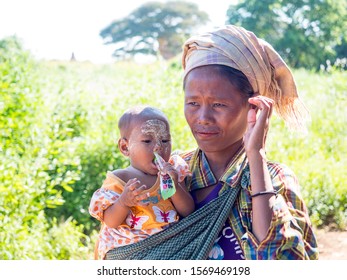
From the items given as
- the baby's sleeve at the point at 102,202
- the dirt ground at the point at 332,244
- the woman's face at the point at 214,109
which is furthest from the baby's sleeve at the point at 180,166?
the dirt ground at the point at 332,244

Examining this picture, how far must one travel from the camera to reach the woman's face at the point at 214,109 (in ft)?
6.44

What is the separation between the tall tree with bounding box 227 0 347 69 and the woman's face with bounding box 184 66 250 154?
84.4 feet

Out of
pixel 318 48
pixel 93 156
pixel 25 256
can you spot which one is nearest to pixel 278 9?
pixel 318 48

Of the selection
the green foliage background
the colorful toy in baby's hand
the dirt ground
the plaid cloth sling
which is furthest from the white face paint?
the dirt ground

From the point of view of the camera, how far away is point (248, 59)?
1990 mm

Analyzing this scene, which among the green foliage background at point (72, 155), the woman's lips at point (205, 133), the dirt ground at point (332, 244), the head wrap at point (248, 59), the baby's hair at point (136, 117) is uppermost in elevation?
the head wrap at point (248, 59)

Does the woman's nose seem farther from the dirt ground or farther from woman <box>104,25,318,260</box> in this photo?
the dirt ground

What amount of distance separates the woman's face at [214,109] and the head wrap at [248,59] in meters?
0.06

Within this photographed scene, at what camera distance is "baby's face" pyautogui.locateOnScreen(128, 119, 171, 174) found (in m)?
2.11

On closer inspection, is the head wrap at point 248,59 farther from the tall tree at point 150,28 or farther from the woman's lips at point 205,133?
the tall tree at point 150,28

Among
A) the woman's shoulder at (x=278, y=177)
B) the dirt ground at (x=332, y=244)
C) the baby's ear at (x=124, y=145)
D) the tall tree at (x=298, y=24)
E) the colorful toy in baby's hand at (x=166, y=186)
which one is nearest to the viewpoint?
the woman's shoulder at (x=278, y=177)

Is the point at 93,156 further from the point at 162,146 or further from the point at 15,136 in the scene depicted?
the point at 162,146

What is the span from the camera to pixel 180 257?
1.90 metres
